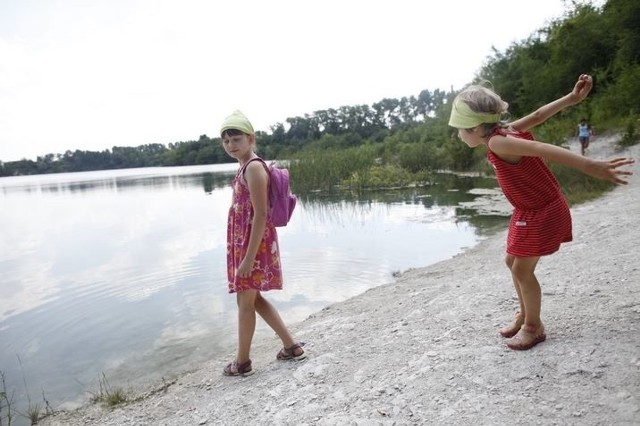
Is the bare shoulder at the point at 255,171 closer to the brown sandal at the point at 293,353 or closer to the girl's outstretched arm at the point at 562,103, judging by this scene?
the brown sandal at the point at 293,353

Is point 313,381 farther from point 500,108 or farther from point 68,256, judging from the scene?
point 68,256

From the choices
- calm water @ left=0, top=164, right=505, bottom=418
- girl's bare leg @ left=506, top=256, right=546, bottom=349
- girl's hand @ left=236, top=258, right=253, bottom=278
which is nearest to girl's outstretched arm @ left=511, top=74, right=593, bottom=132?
girl's bare leg @ left=506, top=256, right=546, bottom=349

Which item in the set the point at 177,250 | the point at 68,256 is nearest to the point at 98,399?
the point at 177,250

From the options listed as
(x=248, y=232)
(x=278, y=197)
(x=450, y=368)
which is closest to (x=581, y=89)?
(x=450, y=368)

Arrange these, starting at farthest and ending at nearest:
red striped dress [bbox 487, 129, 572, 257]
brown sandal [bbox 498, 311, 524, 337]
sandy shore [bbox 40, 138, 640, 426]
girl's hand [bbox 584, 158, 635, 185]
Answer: brown sandal [bbox 498, 311, 524, 337] < red striped dress [bbox 487, 129, 572, 257] < sandy shore [bbox 40, 138, 640, 426] < girl's hand [bbox 584, 158, 635, 185]

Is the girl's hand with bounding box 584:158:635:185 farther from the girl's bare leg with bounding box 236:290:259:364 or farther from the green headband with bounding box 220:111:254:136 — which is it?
the girl's bare leg with bounding box 236:290:259:364

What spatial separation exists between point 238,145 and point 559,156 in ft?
6.12

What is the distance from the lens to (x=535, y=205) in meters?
2.41

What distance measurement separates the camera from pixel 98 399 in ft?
12.5

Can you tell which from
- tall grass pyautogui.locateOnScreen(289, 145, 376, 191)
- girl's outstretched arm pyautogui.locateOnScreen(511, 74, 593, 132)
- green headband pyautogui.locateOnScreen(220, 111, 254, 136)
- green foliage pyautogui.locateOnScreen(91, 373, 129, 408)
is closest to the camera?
girl's outstretched arm pyautogui.locateOnScreen(511, 74, 593, 132)

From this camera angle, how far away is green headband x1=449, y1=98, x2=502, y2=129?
2.38 metres

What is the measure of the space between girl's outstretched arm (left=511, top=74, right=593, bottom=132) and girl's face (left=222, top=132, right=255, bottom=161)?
1.67 metres

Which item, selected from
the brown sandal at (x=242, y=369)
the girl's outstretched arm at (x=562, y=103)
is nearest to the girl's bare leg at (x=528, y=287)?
the girl's outstretched arm at (x=562, y=103)

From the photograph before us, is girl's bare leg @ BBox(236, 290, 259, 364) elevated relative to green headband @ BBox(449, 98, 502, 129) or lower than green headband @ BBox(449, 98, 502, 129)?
lower
